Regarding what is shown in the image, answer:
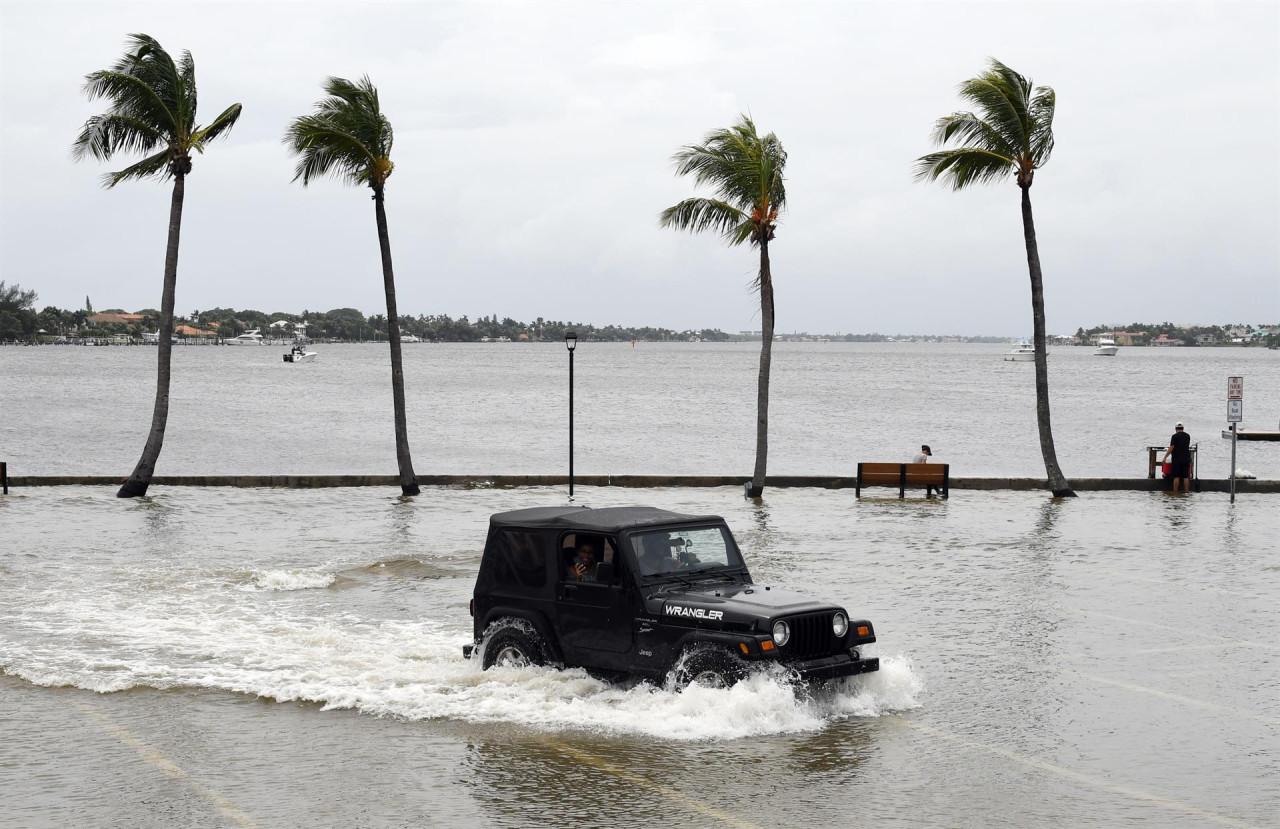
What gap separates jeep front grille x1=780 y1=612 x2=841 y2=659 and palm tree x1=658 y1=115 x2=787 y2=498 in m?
18.0

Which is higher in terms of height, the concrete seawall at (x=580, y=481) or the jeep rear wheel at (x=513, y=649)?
the jeep rear wheel at (x=513, y=649)

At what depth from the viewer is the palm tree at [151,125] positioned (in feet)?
92.0

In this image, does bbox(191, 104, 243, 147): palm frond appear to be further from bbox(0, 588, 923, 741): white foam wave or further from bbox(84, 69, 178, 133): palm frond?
bbox(0, 588, 923, 741): white foam wave

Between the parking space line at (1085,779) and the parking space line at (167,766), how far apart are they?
16.8ft

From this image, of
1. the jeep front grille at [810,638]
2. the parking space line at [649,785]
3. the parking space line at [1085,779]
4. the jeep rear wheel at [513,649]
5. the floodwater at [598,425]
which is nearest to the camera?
the parking space line at [649,785]

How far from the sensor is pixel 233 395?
371 feet

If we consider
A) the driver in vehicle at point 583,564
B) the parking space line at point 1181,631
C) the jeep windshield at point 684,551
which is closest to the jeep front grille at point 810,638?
the jeep windshield at point 684,551

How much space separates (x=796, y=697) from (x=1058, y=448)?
2277 inches

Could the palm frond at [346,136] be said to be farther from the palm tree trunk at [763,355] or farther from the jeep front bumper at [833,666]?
the jeep front bumper at [833,666]

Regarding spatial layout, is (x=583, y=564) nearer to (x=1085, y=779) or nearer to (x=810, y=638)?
(x=810, y=638)

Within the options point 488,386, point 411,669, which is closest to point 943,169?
point 411,669

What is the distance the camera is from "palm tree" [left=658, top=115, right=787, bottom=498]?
93.0 ft

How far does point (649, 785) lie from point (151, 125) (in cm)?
2465

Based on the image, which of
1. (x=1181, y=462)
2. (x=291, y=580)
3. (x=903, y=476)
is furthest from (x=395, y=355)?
(x=1181, y=462)
